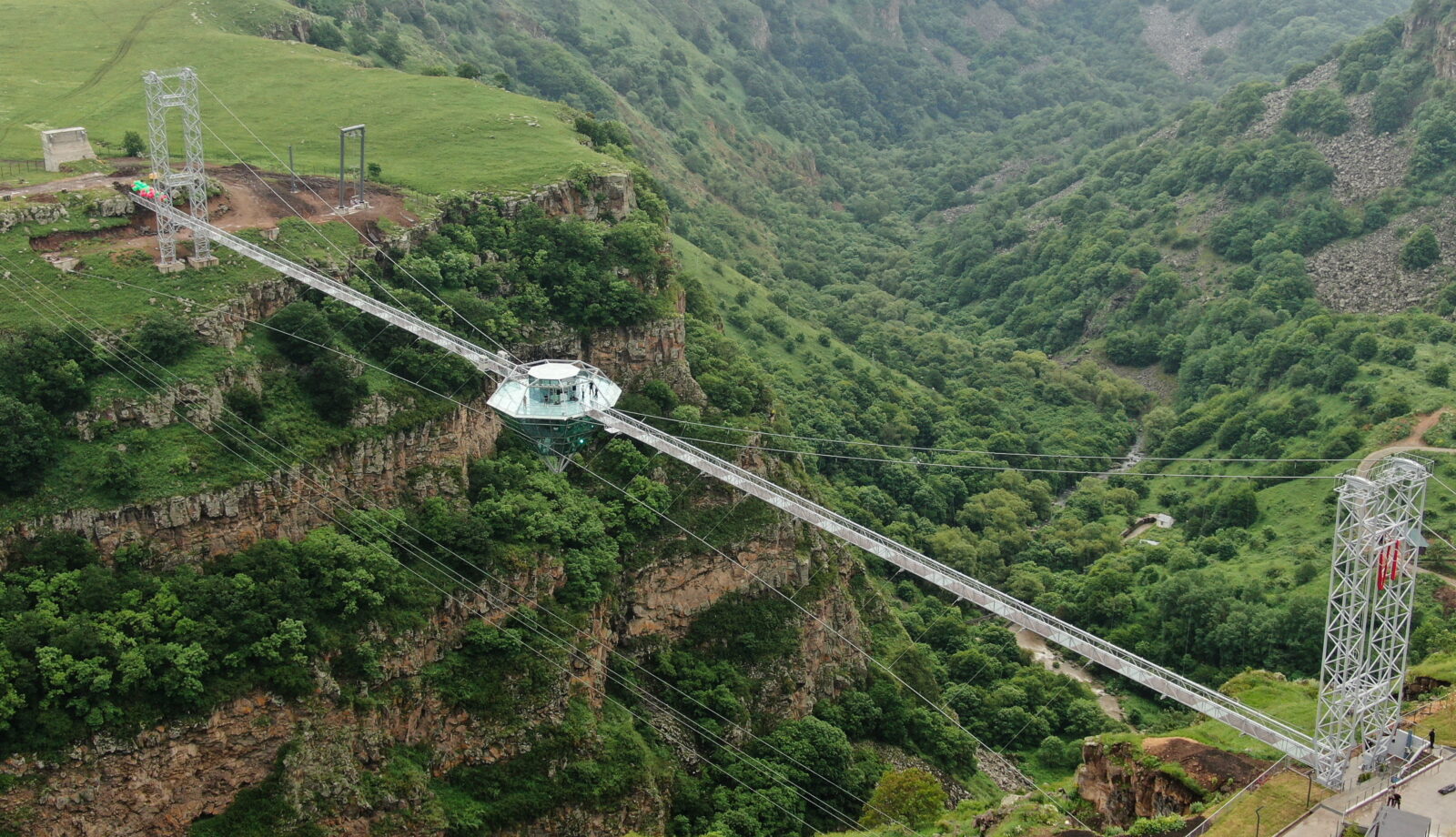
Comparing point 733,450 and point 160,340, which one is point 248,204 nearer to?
point 160,340

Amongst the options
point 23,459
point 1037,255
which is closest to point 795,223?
point 1037,255

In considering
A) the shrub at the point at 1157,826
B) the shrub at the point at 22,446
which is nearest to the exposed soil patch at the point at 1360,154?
the shrub at the point at 1157,826

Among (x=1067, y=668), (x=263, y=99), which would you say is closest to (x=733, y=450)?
(x=1067, y=668)

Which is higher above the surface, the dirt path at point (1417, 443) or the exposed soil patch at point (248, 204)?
the exposed soil patch at point (248, 204)

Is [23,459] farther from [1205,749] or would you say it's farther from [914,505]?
[914,505]

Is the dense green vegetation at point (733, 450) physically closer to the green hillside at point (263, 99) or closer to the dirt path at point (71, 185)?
the green hillside at point (263, 99)

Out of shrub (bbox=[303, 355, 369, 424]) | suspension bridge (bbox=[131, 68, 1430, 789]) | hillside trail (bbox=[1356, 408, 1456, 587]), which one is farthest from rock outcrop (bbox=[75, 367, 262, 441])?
hillside trail (bbox=[1356, 408, 1456, 587])
